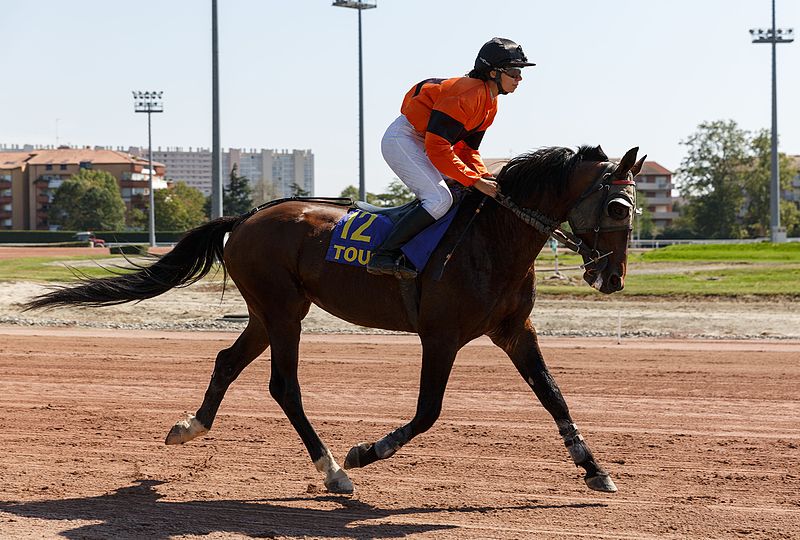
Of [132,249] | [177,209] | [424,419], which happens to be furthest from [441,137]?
[177,209]

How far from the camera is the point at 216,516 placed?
6.00 metres

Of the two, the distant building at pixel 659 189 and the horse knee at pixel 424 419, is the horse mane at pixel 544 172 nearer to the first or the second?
the horse knee at pixel 424 419

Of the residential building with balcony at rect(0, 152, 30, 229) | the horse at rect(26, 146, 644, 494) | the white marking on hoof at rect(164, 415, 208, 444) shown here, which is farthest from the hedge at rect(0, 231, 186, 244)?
the horse at rect(26, 146, 644, 494)

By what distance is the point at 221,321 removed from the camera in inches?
747

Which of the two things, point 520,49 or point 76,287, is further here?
point 76,287

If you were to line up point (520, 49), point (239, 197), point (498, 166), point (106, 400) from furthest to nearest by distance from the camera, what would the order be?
point (239, 197) < point (106, 400) < point (498, 166) < point (520, 49)

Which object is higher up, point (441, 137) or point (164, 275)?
point (441, 137)

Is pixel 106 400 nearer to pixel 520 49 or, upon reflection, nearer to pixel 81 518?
pixel 81 518

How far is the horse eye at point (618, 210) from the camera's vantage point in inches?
237

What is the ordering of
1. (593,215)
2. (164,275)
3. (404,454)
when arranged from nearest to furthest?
(593,215) < (404,454) < (164,275)

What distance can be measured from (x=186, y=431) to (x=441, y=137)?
2.74 meters

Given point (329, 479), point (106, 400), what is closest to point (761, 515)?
point (329, 479)

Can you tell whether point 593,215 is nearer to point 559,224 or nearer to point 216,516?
point 559,224

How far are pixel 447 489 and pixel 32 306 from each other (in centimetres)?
351
